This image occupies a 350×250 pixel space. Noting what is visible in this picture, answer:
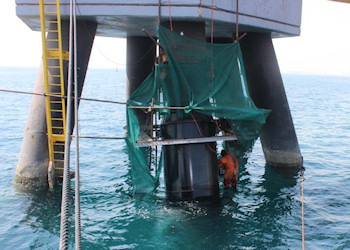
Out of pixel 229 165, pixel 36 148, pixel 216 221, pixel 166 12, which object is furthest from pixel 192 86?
pixel 36 148

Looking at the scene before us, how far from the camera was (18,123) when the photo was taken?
108 feet

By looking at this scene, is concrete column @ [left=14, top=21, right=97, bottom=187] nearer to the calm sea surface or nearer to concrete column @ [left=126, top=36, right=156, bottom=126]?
the calm sea surface

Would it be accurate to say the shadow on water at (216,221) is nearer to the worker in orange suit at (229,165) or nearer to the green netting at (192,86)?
the worker in orange suit at (229,165)

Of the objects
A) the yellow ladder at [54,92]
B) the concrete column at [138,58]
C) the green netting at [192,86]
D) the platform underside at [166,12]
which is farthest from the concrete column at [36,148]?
the concrete column at [138,58]

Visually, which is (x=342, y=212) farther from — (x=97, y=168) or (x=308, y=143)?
(x=308, y=143)

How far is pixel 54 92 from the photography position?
13.4 metres

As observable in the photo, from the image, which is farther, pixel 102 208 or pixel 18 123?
pixel 18 123

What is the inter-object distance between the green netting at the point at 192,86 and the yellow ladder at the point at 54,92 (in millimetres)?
2674

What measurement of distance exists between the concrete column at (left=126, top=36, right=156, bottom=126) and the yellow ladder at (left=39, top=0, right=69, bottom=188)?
752cm

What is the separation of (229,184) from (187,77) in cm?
436

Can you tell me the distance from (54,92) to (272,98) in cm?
882

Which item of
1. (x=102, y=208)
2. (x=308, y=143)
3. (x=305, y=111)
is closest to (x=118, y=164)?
(x=102, y=208)

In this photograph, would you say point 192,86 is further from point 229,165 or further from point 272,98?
point 272,98

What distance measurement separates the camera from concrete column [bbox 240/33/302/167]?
16.7 meters
